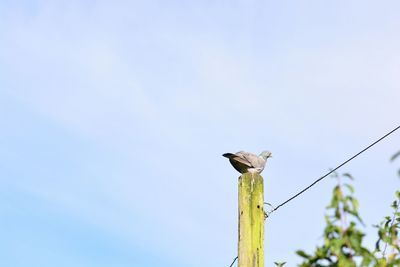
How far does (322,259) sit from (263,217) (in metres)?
3.13

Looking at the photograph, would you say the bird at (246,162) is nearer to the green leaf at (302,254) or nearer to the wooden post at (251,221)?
the wooden post at (251,221)

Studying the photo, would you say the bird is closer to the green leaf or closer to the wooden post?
the wooden post

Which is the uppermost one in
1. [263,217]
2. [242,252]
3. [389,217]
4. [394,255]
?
[263,217]

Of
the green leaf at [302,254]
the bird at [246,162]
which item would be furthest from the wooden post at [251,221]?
the green leaf at [302,254]

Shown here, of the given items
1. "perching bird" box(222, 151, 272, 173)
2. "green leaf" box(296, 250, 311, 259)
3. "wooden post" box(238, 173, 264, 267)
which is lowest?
"green leaf" box(296, 250, 311, 259)

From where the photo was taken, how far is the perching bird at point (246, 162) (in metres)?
5.54

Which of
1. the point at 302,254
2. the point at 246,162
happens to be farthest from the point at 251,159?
the point at 302,254

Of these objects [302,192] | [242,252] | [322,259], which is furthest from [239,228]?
[322,259]

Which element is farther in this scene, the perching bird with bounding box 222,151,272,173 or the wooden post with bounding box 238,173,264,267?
the perching bird with bounding box 222,151,272,173

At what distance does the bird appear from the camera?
18.2ft

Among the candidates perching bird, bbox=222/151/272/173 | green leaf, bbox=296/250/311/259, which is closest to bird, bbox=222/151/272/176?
perching bird, bbox=222/151/272/173

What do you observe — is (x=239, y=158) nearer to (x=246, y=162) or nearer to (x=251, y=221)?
(x=246, y=162)

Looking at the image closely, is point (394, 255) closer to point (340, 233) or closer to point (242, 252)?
point (340, 233)

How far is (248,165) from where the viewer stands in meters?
5.53
